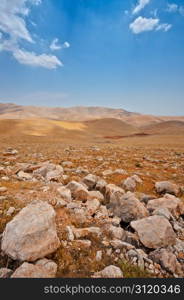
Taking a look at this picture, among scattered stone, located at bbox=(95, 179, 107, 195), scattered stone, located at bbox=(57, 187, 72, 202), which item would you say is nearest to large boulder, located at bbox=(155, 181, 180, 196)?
scattered stone, located at bbox=(95, 179, 107, 195)

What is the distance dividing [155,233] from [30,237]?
7.54ft

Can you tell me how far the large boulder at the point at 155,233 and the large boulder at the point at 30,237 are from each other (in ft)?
5.34

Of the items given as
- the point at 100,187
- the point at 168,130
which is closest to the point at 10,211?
the point at 100,187

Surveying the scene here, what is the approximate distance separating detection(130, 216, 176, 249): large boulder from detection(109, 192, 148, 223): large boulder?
47cm

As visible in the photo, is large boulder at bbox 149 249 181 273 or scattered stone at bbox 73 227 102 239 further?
scattered stone at bbox 73 227 102 239

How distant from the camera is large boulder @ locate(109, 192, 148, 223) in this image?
3.98m

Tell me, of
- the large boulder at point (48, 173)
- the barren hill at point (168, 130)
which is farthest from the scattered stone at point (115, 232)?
the barren hill at point (168, 130)

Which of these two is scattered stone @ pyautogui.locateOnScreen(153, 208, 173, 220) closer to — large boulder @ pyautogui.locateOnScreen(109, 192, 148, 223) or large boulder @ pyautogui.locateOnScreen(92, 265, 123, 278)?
large boulder @ pyautogui.locateOnScreen(109, 192, 148, 223)

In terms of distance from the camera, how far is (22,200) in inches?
172

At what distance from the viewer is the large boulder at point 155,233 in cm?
311

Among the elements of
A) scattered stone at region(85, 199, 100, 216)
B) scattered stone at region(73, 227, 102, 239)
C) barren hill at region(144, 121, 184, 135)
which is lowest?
scattered stone at region(73, 227, 102, 239)

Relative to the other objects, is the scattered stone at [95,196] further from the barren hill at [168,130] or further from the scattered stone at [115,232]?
the barren hill at [168,130]

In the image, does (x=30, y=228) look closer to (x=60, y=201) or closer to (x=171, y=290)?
(x=60, y=201)

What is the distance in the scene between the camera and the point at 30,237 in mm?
2705
